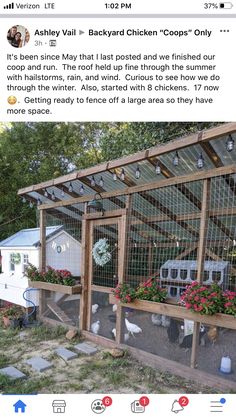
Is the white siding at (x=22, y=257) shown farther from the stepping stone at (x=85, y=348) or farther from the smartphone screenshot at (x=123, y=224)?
the stepping stone at (x=85, y=348)

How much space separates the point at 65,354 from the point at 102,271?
4.84 feet

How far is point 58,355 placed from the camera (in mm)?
5188

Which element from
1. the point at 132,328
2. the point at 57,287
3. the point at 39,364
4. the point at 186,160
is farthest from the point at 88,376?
the point at 186,160

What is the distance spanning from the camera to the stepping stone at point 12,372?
4.34m

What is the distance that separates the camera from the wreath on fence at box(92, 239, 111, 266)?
571cm

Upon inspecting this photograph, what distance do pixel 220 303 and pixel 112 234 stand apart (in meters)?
2.44

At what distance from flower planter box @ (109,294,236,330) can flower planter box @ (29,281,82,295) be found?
1082 millimetres

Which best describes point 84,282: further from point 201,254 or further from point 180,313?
point 201,254
